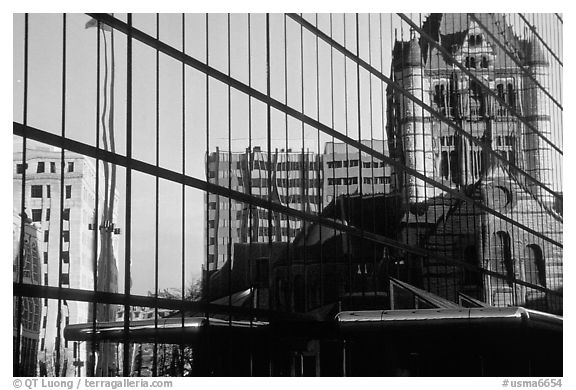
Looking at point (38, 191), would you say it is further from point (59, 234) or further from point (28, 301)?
point (28, 301)

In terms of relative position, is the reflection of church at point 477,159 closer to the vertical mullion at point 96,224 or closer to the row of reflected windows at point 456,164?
the row of reflected windows at point 456,164

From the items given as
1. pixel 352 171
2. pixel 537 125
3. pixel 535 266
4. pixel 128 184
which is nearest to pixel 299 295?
pixel 352 171

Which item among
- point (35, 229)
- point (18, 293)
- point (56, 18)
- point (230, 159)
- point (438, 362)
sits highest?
point (56, 18)

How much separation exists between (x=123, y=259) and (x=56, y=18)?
4.92 m

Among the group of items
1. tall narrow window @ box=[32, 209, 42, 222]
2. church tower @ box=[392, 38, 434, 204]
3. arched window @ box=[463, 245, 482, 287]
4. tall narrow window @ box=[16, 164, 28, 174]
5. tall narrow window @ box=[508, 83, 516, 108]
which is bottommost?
arched window @ box=[463, 245, 482, 287]

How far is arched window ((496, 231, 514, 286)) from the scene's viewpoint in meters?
33.7

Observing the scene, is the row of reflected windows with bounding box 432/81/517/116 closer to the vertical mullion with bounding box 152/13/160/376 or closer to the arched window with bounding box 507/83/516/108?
the arched window with bounding box 507/83/516/108

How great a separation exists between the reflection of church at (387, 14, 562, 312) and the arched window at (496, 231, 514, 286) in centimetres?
4

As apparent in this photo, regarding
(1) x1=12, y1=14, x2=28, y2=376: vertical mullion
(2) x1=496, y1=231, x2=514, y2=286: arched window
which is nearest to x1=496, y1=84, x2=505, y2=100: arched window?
(2) x1=496, y1=231, x2=514, y2=286: arched window

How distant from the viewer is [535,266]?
3341 cm

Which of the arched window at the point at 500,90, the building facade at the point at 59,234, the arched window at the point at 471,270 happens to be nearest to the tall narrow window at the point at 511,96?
the arched window at the point at 500,90

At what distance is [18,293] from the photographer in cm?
1852

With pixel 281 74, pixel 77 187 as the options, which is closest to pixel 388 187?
pixel 281 74
